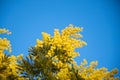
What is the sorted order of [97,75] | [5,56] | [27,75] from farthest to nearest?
1. [5,56]
2. [27,75]
3. [97,75]

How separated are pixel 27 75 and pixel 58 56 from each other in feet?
6.00

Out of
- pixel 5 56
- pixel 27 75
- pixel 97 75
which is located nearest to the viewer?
pixel 97 75

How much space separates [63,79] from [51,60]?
142cm

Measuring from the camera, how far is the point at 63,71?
45.6 ft

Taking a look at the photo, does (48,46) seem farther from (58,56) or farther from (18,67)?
(18,67)

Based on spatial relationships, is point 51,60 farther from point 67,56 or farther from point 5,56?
point 5,56

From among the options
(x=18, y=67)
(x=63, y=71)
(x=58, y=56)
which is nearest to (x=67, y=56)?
(x=58, y=56)

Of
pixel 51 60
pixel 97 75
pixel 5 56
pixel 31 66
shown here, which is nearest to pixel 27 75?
pixel 31 66

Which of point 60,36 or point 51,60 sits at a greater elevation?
point 60,36

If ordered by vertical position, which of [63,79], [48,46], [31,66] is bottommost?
[63,79]

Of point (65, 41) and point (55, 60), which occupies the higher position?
point (65, 41)

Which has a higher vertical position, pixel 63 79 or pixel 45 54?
pixel 45 54

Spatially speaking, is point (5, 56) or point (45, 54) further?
point (5, 56)

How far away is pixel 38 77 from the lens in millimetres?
14812
